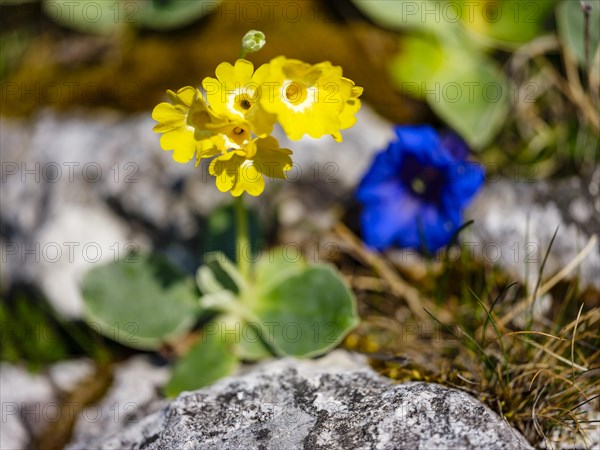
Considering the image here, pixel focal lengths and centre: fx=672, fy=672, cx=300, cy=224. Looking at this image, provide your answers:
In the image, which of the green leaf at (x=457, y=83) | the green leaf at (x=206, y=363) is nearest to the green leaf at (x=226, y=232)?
the green leaf at (x=206, y=363)

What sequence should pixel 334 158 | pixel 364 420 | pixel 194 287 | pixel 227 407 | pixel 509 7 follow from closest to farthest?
pixel 364 420, pixel 227 407, pixel 194 287, pixel 334 158, pixel 509 7

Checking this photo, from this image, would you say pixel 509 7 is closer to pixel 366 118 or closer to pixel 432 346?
pixel 366 118

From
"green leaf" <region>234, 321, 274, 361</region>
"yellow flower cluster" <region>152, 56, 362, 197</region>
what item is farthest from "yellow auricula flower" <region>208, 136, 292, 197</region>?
"green leaf" <region>234, 321, 274, 361</region>

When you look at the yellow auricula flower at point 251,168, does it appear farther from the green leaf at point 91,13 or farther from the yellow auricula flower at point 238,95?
the green leaf at point 91,13

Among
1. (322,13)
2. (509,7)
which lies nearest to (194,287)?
(322,13)

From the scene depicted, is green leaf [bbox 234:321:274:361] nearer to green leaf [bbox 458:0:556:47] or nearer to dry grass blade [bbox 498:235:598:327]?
dry grass blade [bbox 498:235:598:327]
